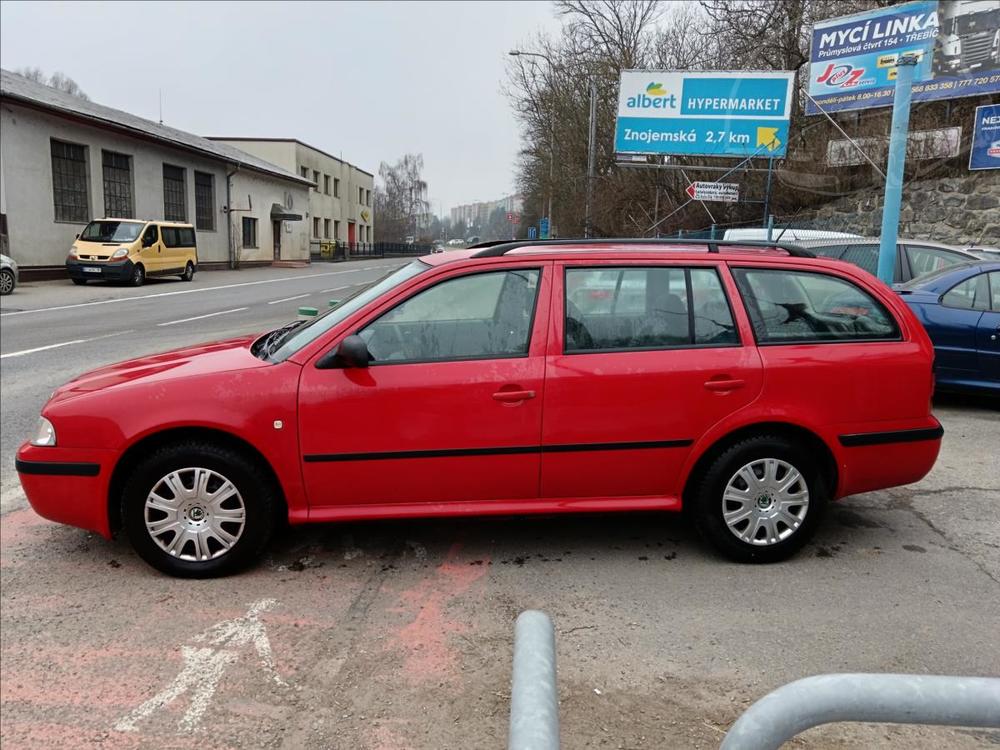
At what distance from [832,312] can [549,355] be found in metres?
1.59

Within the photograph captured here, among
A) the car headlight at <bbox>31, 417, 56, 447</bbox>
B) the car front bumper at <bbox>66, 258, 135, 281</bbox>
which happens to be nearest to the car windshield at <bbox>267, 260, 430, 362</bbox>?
the car headlight at <bbox>31, 417, 56, 447</bbox>

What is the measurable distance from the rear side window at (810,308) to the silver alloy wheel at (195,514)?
286 cm

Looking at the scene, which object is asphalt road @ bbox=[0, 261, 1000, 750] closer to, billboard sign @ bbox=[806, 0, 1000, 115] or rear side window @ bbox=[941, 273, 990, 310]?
rear side window @ bbox=[941, 273, 990, 310]

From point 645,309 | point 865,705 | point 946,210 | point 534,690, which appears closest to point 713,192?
point 946,210

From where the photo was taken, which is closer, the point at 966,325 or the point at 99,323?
the point at 966,325

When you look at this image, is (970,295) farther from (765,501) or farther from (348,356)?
(348,356)

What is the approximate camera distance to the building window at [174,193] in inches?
1332

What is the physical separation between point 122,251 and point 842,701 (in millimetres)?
26800

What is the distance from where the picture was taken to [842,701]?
113 centimetres

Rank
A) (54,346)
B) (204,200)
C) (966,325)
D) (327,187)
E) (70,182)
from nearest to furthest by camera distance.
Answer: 1. (966,325)
2. (54,346)
3. (70,182)
4. (204,200)
5. (327,187)

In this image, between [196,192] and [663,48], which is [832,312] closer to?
[663,48]

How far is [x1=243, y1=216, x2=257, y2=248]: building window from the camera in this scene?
41.7m

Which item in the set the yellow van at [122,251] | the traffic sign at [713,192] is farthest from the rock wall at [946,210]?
the yellow van at [122,251]

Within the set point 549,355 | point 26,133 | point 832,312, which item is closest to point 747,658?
point 549,355
